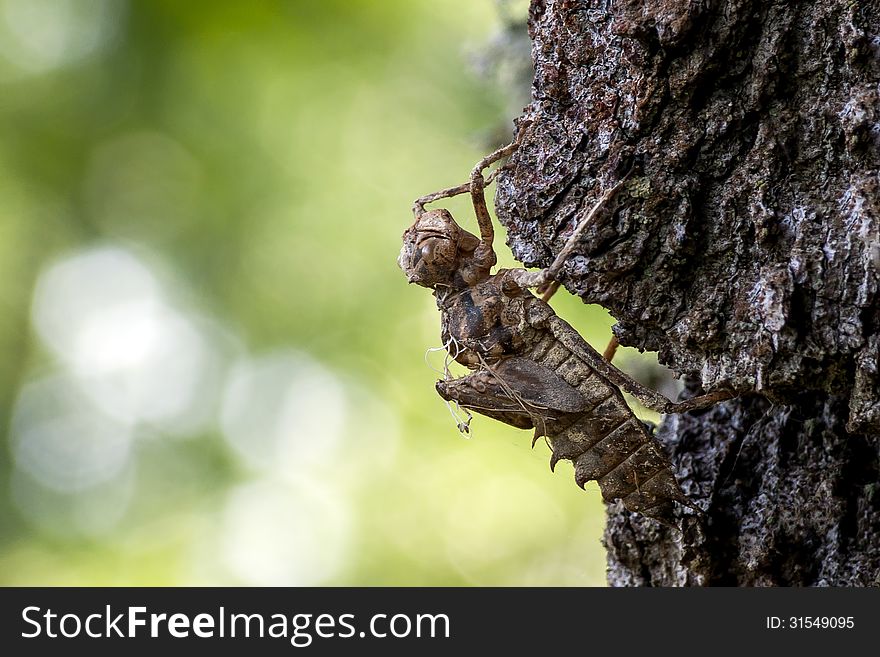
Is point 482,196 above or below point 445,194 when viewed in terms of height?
below

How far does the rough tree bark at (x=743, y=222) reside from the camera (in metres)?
2.81

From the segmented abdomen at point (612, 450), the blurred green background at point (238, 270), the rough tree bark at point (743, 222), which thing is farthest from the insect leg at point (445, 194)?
the blurred green background at point (238, 270)

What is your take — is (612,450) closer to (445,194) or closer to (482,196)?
(482,196)

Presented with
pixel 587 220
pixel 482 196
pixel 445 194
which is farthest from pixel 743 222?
pixel 445 194

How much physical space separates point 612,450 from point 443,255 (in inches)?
48.2

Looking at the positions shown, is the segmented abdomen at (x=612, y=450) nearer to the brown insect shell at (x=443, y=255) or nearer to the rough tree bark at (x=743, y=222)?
the rough tree bark at (x=743, y=222)

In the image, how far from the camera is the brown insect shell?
3951 millimetres

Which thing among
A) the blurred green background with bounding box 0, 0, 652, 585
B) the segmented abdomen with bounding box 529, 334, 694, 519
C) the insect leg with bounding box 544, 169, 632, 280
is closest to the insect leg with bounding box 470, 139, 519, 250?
the insect leg with bounding box 544, 169, 632, 280

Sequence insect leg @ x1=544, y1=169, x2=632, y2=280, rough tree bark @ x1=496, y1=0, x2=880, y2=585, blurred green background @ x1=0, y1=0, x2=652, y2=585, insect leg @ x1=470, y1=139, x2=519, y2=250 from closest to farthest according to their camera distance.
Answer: rough tree bark @ x1=496, y1=0, x2=880, y2=585 < insect leg @ x1=544, y1=169, x2=632, y2=280 < insect leg @ x1=470, y1=139, x2=519, y2=250 < blurred green background @ x1=0, y1=0, x2=652, y2=585

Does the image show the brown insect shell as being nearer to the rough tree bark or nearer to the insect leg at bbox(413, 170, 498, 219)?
the insect leg at bbox(413, 170, 498, 219)

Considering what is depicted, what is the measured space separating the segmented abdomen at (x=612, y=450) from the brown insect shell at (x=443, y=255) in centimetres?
71

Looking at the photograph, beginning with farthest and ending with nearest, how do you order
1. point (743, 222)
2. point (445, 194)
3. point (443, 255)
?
1. point (445, 194)
2. point (443, 255)
3. point (743, 222)

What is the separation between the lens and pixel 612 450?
11.5 ft

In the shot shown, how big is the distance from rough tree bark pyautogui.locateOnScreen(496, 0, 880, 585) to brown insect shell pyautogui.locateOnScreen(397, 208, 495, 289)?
54 cm
